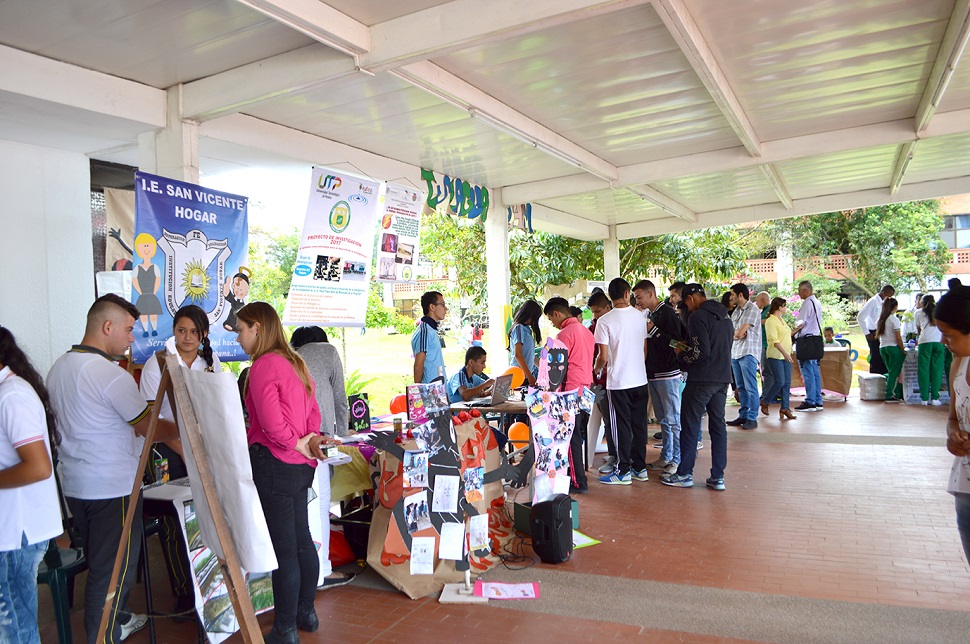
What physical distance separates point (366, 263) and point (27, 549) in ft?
12.9

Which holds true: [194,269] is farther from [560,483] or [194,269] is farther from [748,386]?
[748,386]

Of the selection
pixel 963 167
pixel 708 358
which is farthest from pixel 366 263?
pixel 963 167

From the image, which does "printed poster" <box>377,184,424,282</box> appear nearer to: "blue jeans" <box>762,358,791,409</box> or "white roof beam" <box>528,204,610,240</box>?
"white roof beam" <box>528,204,610,240</box>

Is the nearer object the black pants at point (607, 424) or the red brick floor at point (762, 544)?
the red brick floor at point (762, 544)

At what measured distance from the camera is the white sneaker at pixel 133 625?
12.3 feet

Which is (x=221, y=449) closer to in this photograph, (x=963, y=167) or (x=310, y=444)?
(x=310, y=444)

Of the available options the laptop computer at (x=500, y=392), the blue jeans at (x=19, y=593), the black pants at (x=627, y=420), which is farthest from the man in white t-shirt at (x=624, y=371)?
the blue jeans at (x=19, y=593)

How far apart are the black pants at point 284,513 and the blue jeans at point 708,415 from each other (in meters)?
3.63

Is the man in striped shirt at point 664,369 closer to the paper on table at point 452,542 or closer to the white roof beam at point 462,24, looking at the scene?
the paper on table at point 452,542

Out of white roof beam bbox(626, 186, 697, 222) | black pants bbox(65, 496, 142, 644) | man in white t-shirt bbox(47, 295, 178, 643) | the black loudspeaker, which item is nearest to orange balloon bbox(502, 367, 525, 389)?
the black loudspeaker

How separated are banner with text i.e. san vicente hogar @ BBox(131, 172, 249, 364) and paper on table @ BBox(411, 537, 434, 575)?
201cm

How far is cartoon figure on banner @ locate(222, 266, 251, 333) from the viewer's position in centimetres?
538

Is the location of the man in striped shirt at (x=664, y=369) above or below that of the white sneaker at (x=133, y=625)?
above

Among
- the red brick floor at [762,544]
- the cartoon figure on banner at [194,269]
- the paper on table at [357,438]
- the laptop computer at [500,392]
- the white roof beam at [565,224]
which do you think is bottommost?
the red brick floor at [762,544]
